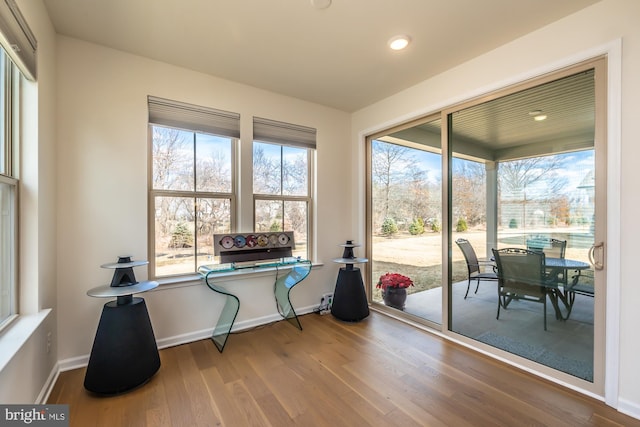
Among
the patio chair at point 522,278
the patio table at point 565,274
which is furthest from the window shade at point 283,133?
the patio table at point 565,274

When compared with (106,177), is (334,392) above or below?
below

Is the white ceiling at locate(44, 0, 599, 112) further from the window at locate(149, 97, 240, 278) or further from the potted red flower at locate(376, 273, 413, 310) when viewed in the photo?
the potted red flower at locate(376, 273, 413, 310)

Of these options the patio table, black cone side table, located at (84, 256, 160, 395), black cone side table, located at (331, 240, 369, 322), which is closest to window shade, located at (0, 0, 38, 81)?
black cone side table, located at (84, 256, 160, 395)

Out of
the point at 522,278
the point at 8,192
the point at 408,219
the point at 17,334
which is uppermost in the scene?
the point at 8,192

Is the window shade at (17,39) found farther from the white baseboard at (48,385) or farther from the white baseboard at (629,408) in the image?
the white baseboard at (629,408)

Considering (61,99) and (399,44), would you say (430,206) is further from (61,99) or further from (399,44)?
(61,99)

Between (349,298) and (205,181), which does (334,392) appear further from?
(205,181)

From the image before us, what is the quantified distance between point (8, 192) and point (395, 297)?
349cm

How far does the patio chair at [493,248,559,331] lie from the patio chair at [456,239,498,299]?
0.09 m

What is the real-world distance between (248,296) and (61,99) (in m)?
2.36

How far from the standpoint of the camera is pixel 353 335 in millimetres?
2848

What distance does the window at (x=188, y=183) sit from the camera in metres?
2.62

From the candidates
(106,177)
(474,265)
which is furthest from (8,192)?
(474,265)

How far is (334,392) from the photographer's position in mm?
1942
